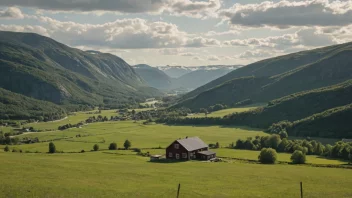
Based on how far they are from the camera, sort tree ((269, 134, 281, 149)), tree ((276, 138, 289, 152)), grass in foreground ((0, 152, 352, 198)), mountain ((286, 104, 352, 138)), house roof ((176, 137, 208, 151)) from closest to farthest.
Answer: grass in foreground ((0, 152, 352, 198)), house roof ((176, 137, 208, 151)), tree ((276, 138, 289, 152)), tree ((269, 134, 281, 149)), mountain ((286, 104, 352, 138))

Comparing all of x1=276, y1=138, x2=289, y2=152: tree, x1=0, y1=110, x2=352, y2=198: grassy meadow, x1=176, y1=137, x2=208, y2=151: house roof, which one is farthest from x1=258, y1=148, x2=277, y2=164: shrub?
x1=276, y1=138, x2=289, y2=152: tree

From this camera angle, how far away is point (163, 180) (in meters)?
62.2

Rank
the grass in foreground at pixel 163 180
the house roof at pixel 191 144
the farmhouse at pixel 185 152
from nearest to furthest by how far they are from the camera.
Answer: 1. the grass in foreground at pixel 163 180
2. the farmhouse at pixel 185 152
3. the house roof at pixel 191 144

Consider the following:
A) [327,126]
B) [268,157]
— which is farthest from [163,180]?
[327,126]

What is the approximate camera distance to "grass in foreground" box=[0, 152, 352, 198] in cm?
5166

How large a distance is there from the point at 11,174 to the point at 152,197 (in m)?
25.7

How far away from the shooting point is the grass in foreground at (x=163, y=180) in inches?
2034

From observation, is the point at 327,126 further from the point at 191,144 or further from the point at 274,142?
the point at 191,144

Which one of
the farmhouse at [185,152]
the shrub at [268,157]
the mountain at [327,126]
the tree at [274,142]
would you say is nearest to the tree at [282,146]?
the tree at [274,142]

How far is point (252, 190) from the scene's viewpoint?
56156 mm

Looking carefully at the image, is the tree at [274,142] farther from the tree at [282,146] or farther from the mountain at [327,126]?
the mountain at [327,126]

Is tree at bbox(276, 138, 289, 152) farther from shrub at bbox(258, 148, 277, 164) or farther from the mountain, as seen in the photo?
the mountain

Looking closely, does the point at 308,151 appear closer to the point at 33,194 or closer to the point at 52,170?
the point at 52,170

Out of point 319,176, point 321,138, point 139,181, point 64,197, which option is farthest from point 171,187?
point 321,138
